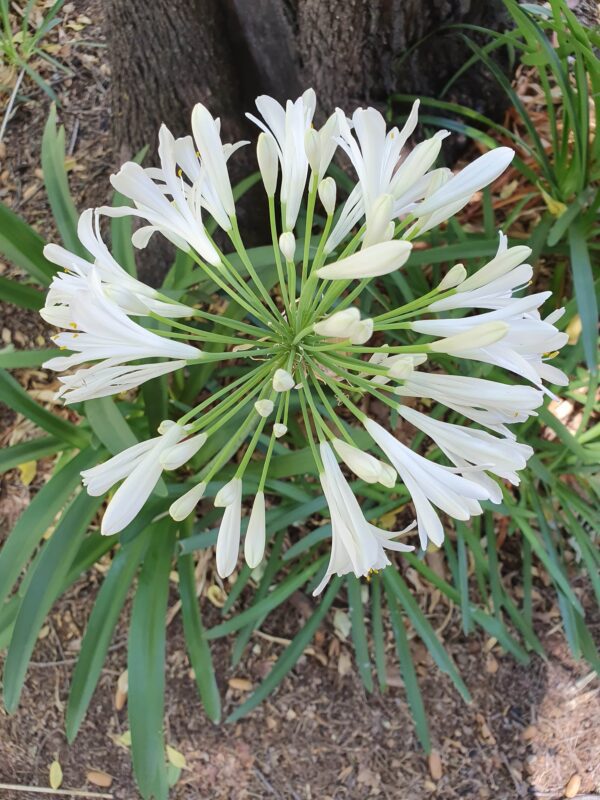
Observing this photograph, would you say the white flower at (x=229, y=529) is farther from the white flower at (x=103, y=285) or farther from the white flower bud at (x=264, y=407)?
the white flower at (x=103, y=285)

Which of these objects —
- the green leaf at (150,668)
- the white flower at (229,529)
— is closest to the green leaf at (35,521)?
the green leaf at (150,668)

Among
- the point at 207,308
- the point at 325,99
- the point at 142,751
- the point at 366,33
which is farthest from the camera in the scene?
the point at 207,308

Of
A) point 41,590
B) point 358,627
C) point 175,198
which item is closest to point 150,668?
point 41,590

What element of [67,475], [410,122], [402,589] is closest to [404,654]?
[402,589]

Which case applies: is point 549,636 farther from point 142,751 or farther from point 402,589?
point 142,751

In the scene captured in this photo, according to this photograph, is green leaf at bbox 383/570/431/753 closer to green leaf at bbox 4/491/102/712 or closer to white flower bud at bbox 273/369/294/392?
green leaf at bbox 4/491/102/712
